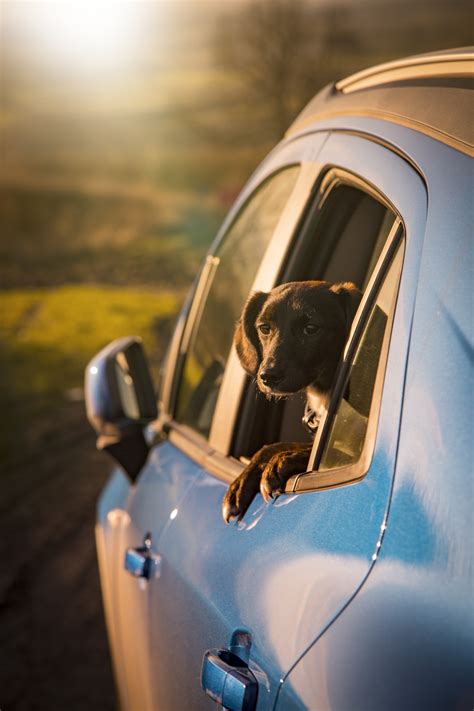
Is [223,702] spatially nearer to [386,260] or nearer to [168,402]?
[386,260]

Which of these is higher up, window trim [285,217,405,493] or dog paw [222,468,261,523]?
window trim [285,217,405,493]

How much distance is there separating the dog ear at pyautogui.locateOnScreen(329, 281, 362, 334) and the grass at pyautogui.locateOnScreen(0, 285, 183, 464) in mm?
8231

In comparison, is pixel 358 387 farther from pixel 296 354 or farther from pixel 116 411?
pixel 116 411

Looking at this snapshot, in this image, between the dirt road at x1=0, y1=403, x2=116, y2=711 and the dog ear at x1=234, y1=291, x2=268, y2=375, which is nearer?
the dog ear at x1=234, y1=291, x2=268, y2=375

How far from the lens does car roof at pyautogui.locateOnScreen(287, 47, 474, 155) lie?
178 cm

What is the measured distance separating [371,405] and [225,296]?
1438 mm

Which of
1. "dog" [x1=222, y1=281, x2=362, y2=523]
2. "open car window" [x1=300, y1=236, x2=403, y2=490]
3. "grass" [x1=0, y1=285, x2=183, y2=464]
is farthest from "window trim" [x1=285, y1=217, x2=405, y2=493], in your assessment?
"grass" [x1=0, y1=285, x2=183, y2=464]

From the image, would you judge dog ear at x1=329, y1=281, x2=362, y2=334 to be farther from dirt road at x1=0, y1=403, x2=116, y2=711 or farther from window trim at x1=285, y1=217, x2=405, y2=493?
dirt road at x1=0, y1=403, x2=116, y2=711

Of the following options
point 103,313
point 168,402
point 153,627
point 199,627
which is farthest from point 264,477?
point 103,313

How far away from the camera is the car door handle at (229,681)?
6.09 ft

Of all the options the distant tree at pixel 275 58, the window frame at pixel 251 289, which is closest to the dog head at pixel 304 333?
the window frame at pixel 251 289

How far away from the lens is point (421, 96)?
2.02 meters

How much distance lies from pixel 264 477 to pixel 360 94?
1.07 m

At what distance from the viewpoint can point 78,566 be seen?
21.9 feet
